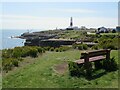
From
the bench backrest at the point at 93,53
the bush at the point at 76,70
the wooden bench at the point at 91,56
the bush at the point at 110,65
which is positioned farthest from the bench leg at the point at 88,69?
the bush at the point at 110,65

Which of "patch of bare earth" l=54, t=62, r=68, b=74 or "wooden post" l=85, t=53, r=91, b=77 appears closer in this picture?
"wooden post" l=85, t=53, r=91, b=77

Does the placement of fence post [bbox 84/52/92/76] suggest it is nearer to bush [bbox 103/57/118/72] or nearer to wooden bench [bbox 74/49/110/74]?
wooden bench [bbox 74/49/110/74]

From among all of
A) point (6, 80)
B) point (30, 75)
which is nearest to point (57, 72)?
point (30, 75)

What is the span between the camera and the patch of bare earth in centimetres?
1137

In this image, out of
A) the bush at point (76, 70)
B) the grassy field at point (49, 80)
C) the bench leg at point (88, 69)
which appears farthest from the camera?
the bench leg at point (88, 69)

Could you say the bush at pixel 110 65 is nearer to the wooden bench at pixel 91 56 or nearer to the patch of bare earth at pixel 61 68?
the wooden bench at pixel 91 56

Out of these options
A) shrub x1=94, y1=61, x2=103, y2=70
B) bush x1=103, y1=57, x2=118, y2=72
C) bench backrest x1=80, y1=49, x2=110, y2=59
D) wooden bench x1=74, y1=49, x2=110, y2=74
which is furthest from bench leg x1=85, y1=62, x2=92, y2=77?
bush x1=103, y1=57, x2=118, y2=72

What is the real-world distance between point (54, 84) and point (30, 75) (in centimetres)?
153

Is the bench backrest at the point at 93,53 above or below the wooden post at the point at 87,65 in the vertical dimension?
above

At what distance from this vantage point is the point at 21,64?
13.5 meters

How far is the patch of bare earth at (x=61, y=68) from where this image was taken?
11.4 meters

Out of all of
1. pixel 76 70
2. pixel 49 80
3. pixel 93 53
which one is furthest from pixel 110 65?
pixel 49 80

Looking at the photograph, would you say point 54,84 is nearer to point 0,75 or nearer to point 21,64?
point 0,75

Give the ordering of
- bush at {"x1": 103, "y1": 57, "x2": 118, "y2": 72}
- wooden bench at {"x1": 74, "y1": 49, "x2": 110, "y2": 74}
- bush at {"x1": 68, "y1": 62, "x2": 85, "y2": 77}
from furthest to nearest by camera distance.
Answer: bush at {"x1": 103, "y1": 57, "x2": 118, "y2": 72} → wooden bench at {"x1": 74, "y1": 49, "x2": 110, "y2": 74} → bush at {"x1": 68, "y1": 62, "x2": 85, "y2": 77}
